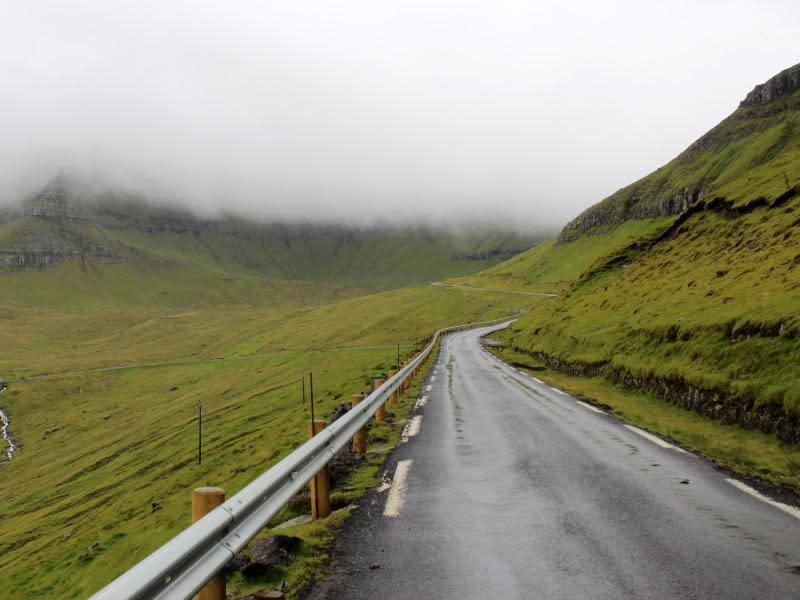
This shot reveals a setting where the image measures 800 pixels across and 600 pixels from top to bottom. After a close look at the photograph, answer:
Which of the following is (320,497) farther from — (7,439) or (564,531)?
(7,439)

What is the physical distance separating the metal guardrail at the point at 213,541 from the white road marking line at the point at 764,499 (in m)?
6.11

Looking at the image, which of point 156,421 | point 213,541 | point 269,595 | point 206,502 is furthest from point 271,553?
point 156,421

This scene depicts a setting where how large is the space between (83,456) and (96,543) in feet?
135

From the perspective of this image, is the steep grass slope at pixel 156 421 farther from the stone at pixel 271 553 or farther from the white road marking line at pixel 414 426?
the stone at pixel 271 553

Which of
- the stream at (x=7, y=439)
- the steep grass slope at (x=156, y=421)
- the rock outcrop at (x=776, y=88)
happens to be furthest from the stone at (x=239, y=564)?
the rock outcrop at (x=776, y=88)

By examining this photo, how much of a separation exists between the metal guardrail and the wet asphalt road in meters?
0.89

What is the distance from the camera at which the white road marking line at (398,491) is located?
722 cm

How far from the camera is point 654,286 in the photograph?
108 ft

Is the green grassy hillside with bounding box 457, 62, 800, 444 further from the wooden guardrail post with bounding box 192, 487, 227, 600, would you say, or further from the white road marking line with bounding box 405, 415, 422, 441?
the wooden guardrail post with bounding box 192, 487, 227, 600

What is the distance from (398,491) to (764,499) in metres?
5.15

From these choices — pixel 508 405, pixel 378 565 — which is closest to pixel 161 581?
pixel 378 565

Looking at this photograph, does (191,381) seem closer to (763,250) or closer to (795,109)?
(763,250)

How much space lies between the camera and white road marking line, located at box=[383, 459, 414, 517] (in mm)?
7219

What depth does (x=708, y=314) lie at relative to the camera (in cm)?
1997
